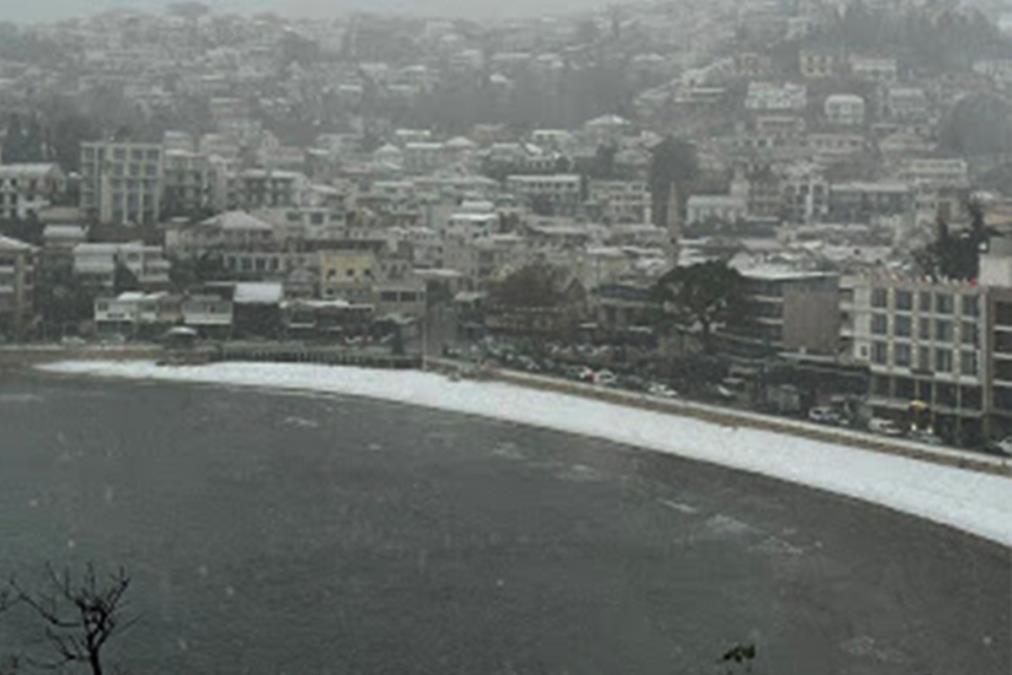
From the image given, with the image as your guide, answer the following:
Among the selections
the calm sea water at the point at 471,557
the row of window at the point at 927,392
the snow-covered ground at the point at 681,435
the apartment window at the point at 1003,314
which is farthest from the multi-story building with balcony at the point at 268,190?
the apartment window at the point at 1003,314

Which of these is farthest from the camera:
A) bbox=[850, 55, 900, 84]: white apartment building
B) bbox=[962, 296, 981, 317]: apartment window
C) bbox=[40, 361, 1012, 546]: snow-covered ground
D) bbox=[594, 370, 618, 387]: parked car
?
bbox=[850, 55, 900, 84]: white apartment building

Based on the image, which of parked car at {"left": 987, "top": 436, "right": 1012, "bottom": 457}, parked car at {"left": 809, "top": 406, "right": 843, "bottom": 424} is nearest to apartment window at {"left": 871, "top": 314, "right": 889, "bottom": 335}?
parked car at {"left": 809, "top": 406, "right": 843, "bottom": 424}

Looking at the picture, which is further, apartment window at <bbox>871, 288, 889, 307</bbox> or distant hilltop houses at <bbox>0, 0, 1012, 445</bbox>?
distant hilltop houses at <bbox>0, 0, 1012, 445</bbox>

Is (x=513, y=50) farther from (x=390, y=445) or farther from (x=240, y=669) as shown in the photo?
(x=240, y=669)

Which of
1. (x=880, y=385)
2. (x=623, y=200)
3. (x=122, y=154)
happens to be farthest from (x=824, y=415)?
(x=623, y=200)

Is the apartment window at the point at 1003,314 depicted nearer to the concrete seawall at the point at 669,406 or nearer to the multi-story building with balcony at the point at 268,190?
the concrete seawall at the point at 669,406

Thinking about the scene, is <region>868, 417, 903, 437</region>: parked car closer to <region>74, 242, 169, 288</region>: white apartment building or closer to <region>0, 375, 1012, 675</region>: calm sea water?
<region>0, 375, 1012, 675</region>: calm sea water

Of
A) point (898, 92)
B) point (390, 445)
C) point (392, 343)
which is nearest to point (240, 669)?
point (390, 445)
